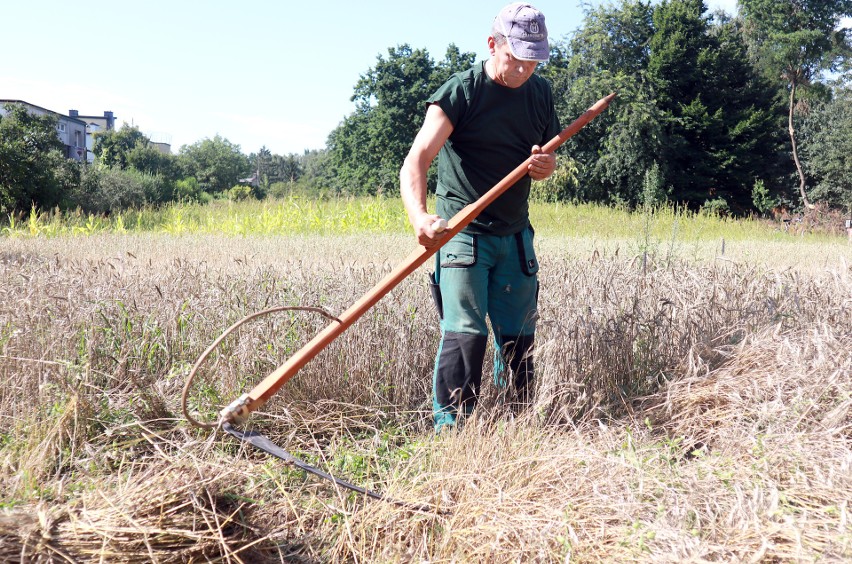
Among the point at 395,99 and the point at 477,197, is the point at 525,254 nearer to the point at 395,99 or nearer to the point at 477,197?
the point at 477,197

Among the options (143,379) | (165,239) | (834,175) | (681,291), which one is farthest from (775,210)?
(143,379)

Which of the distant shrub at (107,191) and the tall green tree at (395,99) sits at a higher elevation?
the tall green tree at (395,99)

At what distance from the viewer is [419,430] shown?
135 inches

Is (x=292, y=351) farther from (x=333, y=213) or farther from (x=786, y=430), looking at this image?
(x=333, y=213)

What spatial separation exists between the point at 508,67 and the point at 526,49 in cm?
17

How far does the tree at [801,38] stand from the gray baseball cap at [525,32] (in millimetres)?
33928

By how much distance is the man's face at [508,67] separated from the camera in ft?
9.06

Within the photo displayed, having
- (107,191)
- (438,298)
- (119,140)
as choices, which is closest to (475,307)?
(438,298)

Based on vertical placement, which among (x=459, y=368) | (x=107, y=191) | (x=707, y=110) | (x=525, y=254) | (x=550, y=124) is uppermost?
(x=707, y=110)

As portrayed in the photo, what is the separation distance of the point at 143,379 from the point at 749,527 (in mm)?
2650

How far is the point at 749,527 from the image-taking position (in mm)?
2096

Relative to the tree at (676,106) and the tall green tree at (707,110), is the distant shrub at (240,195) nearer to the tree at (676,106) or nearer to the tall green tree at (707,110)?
the tree at (676,106)

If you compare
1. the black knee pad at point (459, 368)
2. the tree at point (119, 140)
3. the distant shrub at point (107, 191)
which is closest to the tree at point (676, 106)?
the distant shrub at point (107, 191)

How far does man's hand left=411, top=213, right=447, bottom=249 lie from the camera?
2395mm
